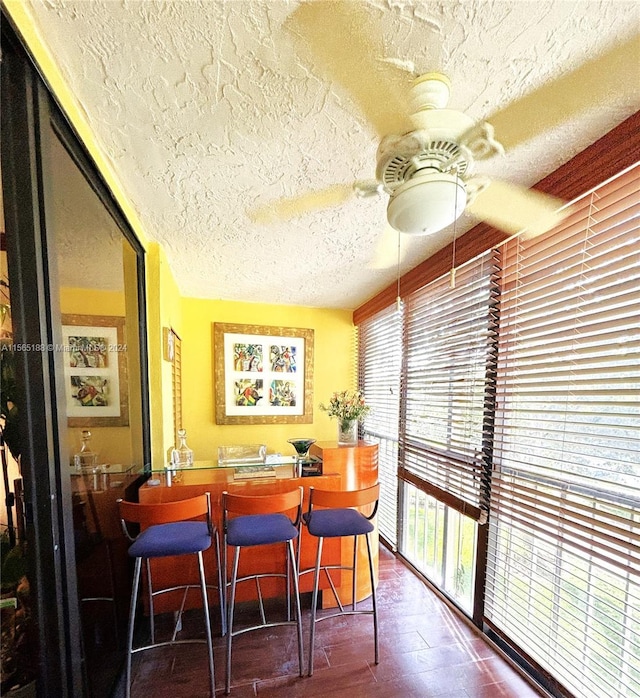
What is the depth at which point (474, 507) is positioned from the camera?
181 centimetres

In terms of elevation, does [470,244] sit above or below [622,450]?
above

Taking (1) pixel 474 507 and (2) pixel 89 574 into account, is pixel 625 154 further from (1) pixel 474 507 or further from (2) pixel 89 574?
(2) pixel 89 574

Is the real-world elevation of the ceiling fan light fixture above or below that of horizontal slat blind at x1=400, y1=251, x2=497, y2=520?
above

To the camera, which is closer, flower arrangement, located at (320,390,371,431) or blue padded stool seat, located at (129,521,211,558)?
blue padded stool seat, located at (129,521,211,558)

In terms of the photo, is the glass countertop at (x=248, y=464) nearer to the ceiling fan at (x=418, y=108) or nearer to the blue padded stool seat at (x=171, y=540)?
the blue padded stool seat at (x=171, y=540)

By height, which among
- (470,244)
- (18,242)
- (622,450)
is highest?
(470,244)

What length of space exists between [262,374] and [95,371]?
2.25m

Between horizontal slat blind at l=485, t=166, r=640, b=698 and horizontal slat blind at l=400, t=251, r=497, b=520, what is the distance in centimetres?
13

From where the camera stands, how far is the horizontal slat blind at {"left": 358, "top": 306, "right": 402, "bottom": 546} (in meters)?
2.80

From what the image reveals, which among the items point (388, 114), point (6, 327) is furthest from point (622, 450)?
point (6, 327)

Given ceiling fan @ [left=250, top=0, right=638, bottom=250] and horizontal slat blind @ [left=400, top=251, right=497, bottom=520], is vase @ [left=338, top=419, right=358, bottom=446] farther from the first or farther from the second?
ceiling fan @ [left=250, top=0, right=638, bottom=250]

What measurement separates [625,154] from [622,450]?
1.08m

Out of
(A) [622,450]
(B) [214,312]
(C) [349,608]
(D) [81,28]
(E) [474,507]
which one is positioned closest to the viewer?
(D) [81,28]

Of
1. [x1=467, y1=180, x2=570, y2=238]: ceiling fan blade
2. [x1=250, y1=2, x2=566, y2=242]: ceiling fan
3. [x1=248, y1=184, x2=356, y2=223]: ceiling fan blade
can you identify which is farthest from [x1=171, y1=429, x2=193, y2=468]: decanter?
[x1=467, y1=180, x2=570, y2=238]: ceiling fan blade
